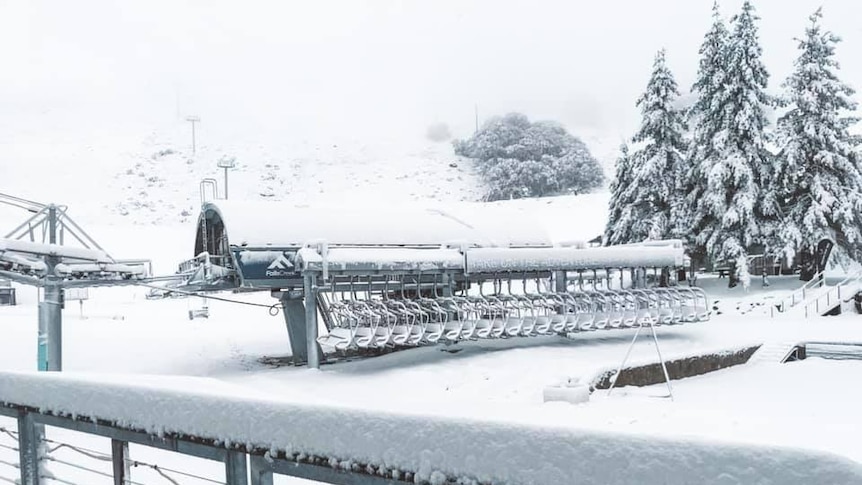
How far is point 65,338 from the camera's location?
66.3 ft

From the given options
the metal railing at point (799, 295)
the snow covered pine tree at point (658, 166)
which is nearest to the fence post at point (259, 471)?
the metal railing at point (799, 295)

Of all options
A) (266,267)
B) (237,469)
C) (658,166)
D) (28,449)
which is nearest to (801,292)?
(658,166)

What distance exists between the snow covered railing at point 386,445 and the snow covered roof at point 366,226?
13627 millimetres

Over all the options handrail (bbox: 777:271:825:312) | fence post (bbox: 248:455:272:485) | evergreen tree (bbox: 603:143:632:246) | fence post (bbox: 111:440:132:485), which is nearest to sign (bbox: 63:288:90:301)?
fence post (bbox: 111:440:132:485)

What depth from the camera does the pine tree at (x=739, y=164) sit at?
28.3m

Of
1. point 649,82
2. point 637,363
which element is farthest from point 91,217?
point 637,363

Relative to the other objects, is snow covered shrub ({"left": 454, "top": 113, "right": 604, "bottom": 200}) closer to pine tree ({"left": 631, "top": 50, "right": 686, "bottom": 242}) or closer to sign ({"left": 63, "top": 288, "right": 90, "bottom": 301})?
pine tree ({"left": 631, "top": 50, "right": 686, "bottom": 242})

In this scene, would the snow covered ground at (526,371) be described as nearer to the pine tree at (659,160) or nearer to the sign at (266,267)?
the sign at (266,267)

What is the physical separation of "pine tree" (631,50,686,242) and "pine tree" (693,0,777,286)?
121cm

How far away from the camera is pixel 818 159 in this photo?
28.0m

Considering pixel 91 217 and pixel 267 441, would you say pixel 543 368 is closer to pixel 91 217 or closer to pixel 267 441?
pixel 267 441

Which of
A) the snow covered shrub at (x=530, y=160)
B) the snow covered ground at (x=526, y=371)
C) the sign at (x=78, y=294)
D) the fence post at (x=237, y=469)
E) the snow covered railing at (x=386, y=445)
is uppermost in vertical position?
the snow covered shrub at (x=530, y=160)

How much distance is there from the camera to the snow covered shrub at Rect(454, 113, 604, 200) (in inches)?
2576

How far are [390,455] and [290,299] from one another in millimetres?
15664
